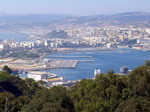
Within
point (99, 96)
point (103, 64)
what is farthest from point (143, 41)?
point (99, 96)

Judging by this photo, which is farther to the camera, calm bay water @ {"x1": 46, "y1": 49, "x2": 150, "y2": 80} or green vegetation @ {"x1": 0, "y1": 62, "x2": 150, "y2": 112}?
calm bay water @ {"x1": 46, "y1": 49, "x2": 150, "y2": 80}

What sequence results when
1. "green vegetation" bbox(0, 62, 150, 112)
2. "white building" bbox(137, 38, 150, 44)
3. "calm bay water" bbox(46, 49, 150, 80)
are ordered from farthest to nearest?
1. "white building" bbox(137, 38, 150, 44)
2. "calm bay water" bbox(46, 49, 150, 80)
3. "green vegetation" bbox(0, 62, 150, 112)

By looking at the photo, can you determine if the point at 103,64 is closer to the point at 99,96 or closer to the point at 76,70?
the point at 76,70

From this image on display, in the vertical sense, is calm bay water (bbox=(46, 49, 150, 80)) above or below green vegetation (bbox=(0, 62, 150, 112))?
below

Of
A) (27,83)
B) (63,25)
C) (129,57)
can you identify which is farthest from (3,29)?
(27,83)

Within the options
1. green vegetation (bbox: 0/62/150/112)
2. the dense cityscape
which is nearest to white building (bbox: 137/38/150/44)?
the dense cityscape

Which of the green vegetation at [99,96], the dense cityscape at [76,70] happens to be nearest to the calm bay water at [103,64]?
the dense cityscape at [76,70]

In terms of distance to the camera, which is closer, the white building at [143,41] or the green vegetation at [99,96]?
the green vegetation at [99,96]

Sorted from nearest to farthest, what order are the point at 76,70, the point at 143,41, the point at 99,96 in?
the point at 99,96, the point at 76,70, the point at 143,41

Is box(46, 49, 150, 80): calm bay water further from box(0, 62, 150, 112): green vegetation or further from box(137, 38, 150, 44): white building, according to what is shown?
box(0, 62, 150, 112): green vegetation

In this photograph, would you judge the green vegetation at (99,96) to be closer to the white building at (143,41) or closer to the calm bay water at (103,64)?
the calm bay water at (103,64)

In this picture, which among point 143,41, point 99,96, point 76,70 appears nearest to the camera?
point 99,96
